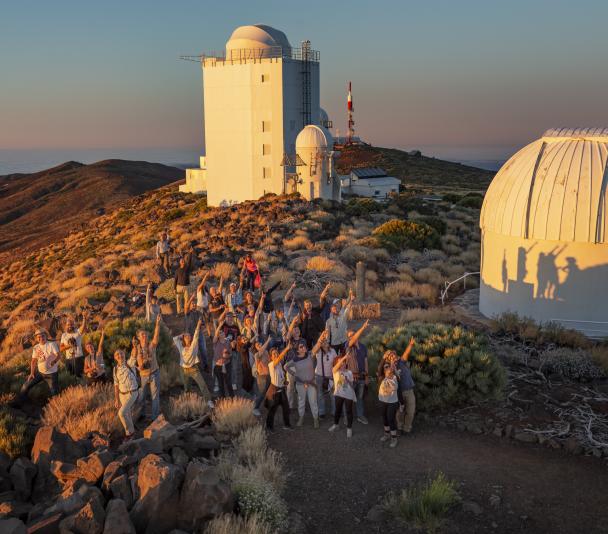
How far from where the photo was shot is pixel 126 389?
8.55 m

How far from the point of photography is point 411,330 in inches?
448

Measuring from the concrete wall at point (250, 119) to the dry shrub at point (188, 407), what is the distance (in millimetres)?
33296

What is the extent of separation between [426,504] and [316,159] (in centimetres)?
3217

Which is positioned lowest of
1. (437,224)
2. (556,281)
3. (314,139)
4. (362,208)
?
(437,224)

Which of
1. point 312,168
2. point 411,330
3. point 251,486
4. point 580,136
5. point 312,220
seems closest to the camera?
point 251,486

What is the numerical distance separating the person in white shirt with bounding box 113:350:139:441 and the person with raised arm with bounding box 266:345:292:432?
1.94 meters

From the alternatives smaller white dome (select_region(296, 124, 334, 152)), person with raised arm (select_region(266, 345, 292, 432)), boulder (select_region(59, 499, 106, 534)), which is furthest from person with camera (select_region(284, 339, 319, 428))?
smaller white dome (select_region(296, 124, 334, 152))

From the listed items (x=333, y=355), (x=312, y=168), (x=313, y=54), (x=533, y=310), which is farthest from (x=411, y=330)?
(x=313, y=54)

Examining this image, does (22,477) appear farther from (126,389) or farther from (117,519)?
(117,519)

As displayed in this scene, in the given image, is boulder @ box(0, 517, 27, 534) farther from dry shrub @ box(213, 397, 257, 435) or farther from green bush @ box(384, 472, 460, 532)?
green bush @ box(384, 472, 460, 532)

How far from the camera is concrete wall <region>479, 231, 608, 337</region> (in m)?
13.6

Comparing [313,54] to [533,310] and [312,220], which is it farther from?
[533,310]

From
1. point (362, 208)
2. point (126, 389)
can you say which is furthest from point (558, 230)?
point (362, 208)

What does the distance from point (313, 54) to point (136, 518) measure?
4129 centimetres
